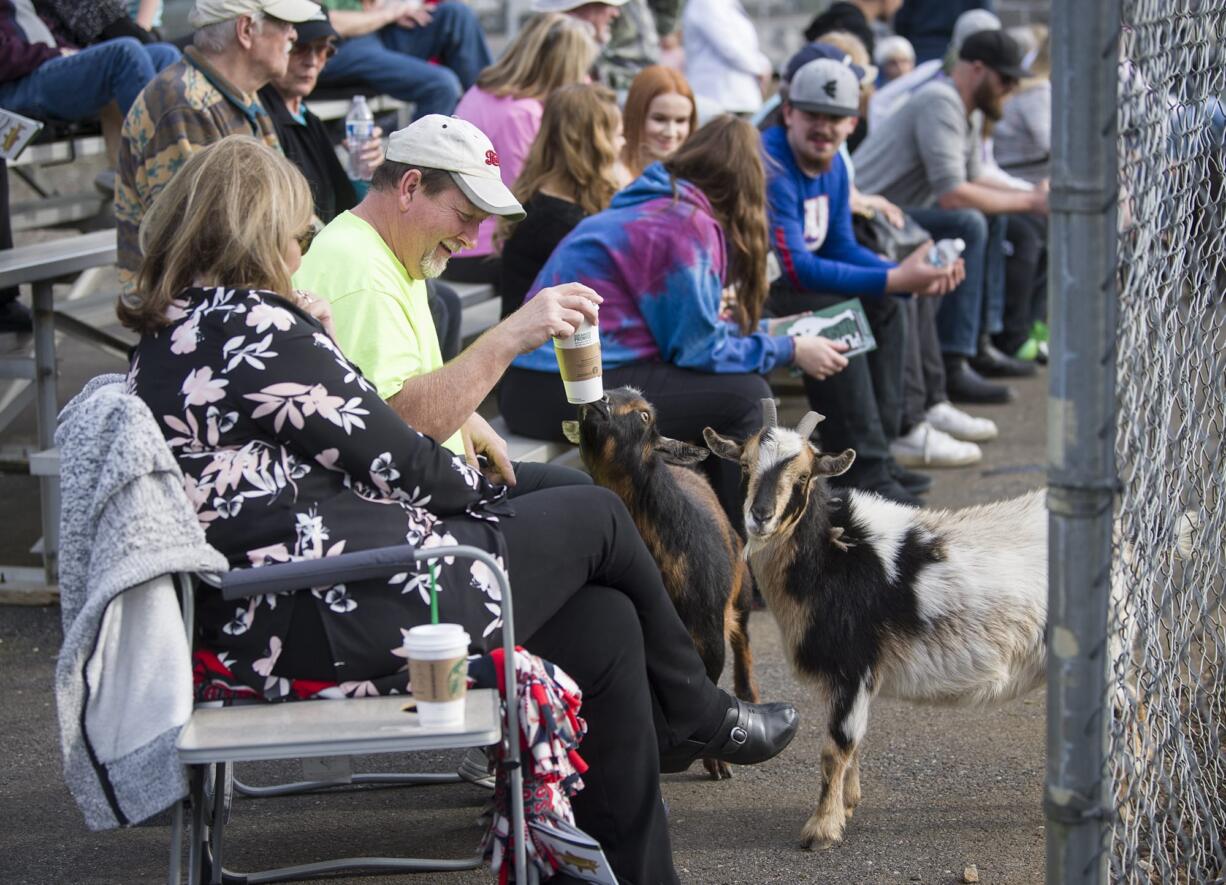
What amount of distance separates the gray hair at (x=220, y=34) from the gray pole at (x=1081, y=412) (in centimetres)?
330

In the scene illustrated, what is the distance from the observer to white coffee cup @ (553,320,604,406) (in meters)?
3.51

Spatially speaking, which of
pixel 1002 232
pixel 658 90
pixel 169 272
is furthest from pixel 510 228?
pixel 1002 232

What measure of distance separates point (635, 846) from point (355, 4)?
5.99 meters

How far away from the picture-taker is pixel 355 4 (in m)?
7.89

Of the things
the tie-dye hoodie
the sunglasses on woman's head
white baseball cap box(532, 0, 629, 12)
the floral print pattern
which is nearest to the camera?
the floral print pattern

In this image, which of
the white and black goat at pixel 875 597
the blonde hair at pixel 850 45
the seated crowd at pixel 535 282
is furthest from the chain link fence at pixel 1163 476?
the blonde hair at pixel 850 45

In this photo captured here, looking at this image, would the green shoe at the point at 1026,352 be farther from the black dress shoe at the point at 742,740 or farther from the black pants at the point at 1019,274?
the black dress shoe at the point at 742,740

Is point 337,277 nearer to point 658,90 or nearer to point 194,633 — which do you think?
point 194,633

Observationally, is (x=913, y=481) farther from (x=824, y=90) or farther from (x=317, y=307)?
(x=317, y=307)

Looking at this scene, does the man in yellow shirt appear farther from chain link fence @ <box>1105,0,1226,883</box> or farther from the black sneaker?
the black sneaker

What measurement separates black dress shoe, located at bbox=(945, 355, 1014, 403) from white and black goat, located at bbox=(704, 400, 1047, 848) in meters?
4.43

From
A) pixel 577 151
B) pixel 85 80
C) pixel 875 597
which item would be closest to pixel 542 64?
pixel 577 151

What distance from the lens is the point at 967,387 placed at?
Answer: 820 centimetres

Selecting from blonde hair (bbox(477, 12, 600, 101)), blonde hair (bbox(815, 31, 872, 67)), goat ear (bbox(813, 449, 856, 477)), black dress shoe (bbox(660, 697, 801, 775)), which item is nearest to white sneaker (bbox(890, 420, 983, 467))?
blonde hair (bbox(477, 12, 600, 101))
